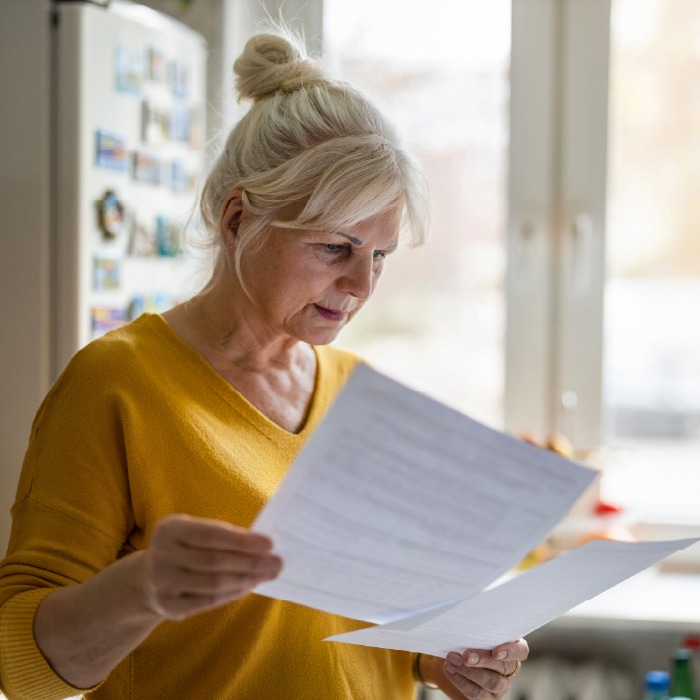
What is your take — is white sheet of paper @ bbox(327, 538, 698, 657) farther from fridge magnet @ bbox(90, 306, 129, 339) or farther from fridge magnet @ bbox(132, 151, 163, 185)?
fridge magnet @ bbox(132, 151, 163, 185)

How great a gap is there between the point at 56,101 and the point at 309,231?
0.62 m

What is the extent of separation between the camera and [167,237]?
1539 millimetres

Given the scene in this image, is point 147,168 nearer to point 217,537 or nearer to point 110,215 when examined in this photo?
point 110,215

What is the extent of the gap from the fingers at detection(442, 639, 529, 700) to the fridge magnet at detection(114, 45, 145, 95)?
1.01 metres

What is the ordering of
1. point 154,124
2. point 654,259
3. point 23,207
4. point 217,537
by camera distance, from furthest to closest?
point 654,259 → point 154,124 → point 23,207 → point 217,537

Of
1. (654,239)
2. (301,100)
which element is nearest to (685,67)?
(654,239)

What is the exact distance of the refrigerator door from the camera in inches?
51.4

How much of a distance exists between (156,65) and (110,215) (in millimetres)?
290

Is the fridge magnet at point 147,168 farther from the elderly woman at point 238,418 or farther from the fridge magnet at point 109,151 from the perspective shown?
the elderly woman at point 238,418

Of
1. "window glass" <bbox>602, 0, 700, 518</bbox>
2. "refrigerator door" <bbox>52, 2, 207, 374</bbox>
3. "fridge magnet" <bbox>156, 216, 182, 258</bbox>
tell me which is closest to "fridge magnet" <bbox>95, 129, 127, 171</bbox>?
"refrigerator door" <bbox>52, 2, 207, 374</bbox>

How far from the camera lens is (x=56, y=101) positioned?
131 cm

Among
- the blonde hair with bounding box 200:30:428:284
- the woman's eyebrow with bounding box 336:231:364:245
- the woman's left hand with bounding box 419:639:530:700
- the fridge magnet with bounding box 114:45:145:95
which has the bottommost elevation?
the woman's left hand with bounding box 419:639:530:700

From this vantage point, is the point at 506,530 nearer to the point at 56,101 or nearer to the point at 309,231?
the point at 309,231

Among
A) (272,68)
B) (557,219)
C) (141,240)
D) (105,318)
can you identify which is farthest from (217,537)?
(557,219)
